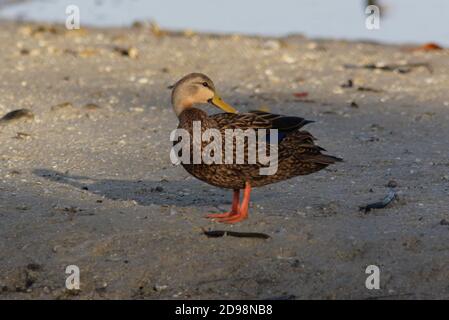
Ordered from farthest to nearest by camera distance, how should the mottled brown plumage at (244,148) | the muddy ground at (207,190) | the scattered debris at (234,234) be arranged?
1. the mottled brown plumage at (244,148)
2. the scattered debris at (234,234)
3. the muddy ground at (207,190)

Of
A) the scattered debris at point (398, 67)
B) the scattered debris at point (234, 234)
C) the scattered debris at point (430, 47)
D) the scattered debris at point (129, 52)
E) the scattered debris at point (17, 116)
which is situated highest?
the scattered debris at point (430, 47)

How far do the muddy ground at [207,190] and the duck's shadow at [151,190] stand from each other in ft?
0.05

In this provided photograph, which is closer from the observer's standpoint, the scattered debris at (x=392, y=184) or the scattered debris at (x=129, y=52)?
the scattered debris at (x=392, y=184)

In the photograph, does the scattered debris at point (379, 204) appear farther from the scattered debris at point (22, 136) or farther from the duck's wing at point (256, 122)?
the scattered debris at point (22, 136)

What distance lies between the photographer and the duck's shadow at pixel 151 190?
6.94 metres

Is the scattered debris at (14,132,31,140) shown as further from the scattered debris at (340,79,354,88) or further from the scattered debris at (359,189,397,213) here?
the scattered debris at (340,79,354,88)

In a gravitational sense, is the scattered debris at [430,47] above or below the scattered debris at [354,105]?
above

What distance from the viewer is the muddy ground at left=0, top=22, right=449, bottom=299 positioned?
5.52 meters

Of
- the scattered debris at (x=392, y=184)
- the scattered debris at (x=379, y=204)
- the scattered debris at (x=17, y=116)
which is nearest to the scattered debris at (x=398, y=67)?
the scattered debris at (x=17, y=116)

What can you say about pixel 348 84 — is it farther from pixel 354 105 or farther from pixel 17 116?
pixel 17 116

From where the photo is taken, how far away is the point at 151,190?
7.23 metres

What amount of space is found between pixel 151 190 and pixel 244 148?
4.33 feet

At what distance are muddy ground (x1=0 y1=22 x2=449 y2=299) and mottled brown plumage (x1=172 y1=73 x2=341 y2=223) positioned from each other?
0.26 metres

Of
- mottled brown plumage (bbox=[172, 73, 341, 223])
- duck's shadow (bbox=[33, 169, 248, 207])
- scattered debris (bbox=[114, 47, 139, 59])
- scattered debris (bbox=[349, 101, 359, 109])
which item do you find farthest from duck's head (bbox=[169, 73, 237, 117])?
scattered debris (bbox=[114, 47, 139, 59])
